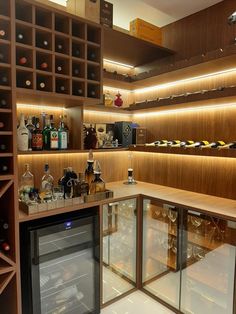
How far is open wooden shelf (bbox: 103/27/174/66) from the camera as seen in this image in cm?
230

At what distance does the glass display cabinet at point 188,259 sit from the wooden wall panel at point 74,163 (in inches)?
28.3

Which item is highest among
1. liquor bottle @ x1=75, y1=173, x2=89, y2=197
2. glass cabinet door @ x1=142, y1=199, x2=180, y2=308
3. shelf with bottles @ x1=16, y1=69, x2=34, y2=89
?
shelf with bottles @ x1=16, y1=69, x2=34, y2=89

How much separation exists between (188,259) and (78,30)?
211 centimetres

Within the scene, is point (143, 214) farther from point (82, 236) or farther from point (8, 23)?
point (8, 23)

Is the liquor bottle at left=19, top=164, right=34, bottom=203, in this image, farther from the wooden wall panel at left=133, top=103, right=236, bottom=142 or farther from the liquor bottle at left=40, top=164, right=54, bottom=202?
the wooden wall panel at left=133, top=103, right=236, bottom=142

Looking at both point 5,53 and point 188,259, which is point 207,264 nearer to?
point 188,259

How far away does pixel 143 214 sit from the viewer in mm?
2348

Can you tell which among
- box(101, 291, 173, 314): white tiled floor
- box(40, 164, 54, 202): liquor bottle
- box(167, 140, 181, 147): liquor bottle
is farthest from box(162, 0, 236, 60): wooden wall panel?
box(101, 291, 173, 314): white tiled floor

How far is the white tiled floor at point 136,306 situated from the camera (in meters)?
2.16

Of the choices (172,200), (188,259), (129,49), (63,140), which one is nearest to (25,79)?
(63,140)

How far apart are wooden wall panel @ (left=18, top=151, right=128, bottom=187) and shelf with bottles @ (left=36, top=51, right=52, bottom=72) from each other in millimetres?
786

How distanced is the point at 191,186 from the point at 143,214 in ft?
1.91

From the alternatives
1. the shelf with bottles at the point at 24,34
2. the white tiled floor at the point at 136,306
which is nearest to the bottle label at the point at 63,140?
the shelf with bottles at the point at 24,34

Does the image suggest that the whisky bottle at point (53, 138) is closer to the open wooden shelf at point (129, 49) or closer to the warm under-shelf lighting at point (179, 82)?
the open wooden shelf at point (129, 49)
